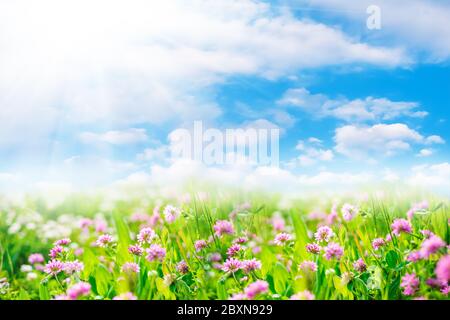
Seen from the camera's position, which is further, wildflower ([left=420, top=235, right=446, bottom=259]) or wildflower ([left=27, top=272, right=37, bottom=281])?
wildflower ([left=27, top=272, right=37, bottom=281])

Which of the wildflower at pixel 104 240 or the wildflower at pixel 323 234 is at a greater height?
the wildflower at pixel 323 234

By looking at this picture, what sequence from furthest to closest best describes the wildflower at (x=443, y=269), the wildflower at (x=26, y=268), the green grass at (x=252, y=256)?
the wildflower at (x=26, y=268) < the green grass at (x=252, y=256) < the wildflower at (x=443, y=269)

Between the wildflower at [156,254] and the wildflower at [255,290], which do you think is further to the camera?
the wildflower at [156,254]

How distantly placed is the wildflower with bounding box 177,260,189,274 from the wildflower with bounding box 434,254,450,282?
3.36 feet

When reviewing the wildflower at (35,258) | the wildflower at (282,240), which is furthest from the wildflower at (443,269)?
the wildflower at (35,258)

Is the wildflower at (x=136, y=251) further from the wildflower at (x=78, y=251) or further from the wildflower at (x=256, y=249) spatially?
the wildflower at (x=256, y=249)

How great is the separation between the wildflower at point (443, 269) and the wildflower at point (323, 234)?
0.44m

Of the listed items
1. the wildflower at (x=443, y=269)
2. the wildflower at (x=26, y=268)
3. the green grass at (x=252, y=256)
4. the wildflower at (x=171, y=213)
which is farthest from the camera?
the wildflower at (x=26, y=268)

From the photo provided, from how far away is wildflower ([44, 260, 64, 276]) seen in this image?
2.52 meters

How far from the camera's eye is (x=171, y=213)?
256cm

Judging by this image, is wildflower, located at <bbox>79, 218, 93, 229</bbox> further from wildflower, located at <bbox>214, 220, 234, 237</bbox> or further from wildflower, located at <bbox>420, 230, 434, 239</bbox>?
wildflower, located at <bbox>420, 230, 434, 239</bbox>

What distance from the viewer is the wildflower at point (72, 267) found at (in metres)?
2.53

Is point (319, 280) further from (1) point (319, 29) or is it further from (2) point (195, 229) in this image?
(1) point (319, 29)

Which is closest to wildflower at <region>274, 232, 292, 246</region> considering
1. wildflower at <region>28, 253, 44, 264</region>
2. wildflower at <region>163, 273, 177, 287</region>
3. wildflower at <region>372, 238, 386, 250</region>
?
wildflower at <region>372, 238, 386, 250</region>
